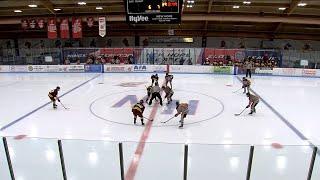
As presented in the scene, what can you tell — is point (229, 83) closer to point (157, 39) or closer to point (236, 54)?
point (236, 54)

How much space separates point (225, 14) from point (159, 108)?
1254 cm

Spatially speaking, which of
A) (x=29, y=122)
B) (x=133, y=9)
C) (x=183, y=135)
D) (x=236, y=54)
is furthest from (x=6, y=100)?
(x=236, y=54)

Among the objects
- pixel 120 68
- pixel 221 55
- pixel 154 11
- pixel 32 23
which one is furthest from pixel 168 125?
pixel 32 23

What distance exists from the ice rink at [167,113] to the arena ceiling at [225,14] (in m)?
5.59

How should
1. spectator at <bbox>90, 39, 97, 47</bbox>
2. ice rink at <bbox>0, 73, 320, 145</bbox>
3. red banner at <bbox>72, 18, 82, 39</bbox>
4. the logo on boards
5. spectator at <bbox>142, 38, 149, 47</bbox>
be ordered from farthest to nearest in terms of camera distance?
spectator at <bbox>90, 39, 97, 47</bbox> → spectator at <bbox>142, 38, 149, 47</bbox> → red banner at <bbox>72, 18, 82, 39</bbox> → the logo on boards → ice rink at <bbox>0, 73, 320, 145</bbox>

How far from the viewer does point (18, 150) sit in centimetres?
479

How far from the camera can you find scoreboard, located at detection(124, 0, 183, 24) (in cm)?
1115

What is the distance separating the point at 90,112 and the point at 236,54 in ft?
46.6

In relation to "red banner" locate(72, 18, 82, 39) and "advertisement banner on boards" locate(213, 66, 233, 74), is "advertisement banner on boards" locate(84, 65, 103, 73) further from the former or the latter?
"advertisement banner on boards" locate(213, 66, 233, 74)

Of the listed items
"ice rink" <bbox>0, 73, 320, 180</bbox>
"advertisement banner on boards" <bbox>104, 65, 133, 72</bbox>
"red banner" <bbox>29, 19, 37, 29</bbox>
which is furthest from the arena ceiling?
"ice rink" <bbox>0, 73, 320, 180</bbox>

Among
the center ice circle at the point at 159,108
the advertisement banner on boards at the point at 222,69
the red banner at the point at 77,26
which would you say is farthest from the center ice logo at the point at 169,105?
the advertisement banner on boards at the point at 222,69

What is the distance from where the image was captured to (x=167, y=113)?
998cm

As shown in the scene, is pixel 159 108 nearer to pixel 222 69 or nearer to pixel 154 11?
pixel 154 11

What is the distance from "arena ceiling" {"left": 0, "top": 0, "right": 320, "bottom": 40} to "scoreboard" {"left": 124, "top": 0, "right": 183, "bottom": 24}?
792 cm
